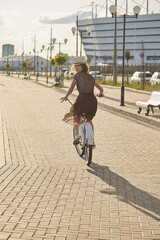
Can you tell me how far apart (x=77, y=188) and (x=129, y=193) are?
0.69 metres

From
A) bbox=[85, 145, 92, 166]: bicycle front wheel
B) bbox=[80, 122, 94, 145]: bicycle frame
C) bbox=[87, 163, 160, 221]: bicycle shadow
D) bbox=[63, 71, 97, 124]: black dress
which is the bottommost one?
bbox=[87, 163, 160, 221]: bicycle shadow

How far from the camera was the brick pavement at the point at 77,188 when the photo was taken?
4578 millimetres

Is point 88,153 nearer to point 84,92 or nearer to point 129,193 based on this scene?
point 84,92

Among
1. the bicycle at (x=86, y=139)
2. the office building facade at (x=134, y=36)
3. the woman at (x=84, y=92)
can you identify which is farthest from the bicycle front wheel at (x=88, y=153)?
the office building facade at (x=134, y=36)

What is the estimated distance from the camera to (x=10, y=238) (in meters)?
4.29

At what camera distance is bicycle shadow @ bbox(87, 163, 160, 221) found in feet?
17.2

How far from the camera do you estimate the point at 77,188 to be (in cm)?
609

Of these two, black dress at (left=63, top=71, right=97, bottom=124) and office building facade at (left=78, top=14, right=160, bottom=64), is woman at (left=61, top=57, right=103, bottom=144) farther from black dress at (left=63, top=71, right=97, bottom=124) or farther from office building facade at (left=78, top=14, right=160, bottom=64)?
office building facade at (left=78, top=14, right=160, bottom=64)

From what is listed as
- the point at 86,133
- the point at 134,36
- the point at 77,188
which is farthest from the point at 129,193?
the point at 134,36

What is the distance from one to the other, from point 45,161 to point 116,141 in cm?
266

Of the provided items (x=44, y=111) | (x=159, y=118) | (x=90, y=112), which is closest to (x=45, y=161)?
(x=90, y=112)

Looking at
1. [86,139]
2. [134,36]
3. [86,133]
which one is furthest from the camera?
[134,36]

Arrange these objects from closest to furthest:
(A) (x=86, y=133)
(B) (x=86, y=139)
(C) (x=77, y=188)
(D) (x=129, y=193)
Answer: (D) (x=129, y=193), (C) (x=77, y=188), (A) (x=86, y=133), (B) (x=86, y=139)

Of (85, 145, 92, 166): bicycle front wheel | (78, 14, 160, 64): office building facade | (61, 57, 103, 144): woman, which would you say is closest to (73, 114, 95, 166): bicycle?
(85, 145, 92, 166): bicycle front wheel
